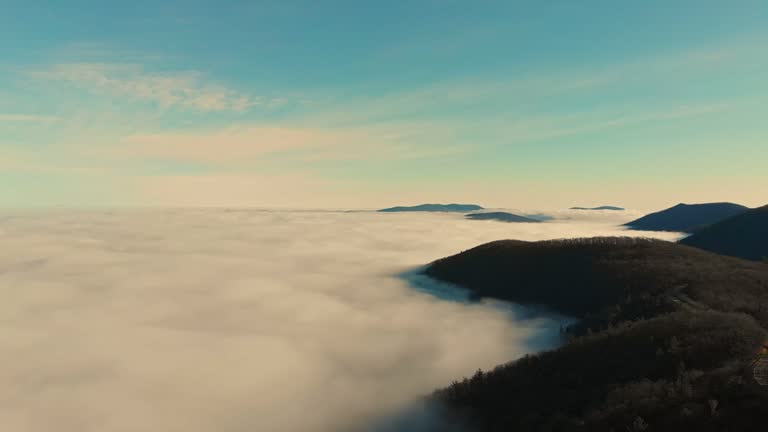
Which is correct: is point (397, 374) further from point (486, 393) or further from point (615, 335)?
point (615, 335)

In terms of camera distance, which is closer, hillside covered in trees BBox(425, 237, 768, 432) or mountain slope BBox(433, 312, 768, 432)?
mountain slope BBox(433, 312, 768, 432)

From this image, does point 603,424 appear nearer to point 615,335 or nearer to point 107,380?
point 615,335

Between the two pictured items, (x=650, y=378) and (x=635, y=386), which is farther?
(x=650, y=378)

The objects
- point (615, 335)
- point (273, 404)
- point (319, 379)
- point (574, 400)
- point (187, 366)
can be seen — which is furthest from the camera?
point (187, 366)

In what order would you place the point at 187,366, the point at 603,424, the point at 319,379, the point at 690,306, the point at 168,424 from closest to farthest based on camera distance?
the point at 603,424 < the point at 690,306 < the point at 168,424 < the point at 319,379 < the point at 187,366

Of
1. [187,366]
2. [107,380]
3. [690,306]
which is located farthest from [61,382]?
[690,306]

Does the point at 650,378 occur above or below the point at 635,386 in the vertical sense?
below

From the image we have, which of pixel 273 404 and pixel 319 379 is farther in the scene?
pixel 319 379

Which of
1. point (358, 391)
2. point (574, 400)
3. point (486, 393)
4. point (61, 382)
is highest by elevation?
point (574, 400)

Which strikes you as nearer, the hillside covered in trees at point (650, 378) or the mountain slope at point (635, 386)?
the mountain slope at point (635, 386)

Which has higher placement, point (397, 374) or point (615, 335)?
point (615, 335)
